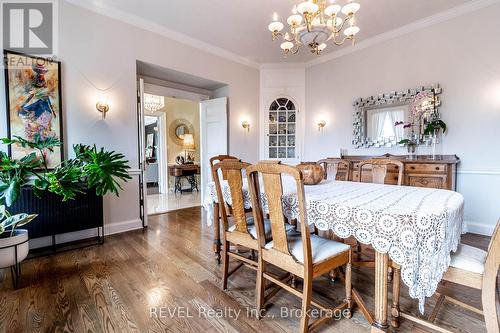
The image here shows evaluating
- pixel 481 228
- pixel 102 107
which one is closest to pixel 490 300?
pixel 481 228

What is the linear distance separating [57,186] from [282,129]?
4081 millimetres

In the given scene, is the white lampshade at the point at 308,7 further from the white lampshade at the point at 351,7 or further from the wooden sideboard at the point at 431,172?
the wooden sideboard at the point at 431,172

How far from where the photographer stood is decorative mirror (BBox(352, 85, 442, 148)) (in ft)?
11.6

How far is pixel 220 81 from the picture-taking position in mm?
4574

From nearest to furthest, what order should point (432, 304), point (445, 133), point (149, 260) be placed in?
point (432, 304) → point (149, 260) → point (445, 133)

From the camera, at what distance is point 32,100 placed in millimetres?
2697

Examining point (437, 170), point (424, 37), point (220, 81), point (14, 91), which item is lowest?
point (437, 170)

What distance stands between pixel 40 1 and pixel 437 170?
17.6ft

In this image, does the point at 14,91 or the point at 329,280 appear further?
the point at 14,91

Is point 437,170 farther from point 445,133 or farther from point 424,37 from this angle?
point 424,37

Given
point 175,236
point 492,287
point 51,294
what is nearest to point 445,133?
point 492,287

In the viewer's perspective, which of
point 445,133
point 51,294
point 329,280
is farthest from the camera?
point 445,133

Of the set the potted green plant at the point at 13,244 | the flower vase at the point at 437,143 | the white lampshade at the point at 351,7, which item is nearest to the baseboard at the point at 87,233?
the potted green plant at the point at 13,244

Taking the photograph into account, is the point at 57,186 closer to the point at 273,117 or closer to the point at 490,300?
the point at 490,300
